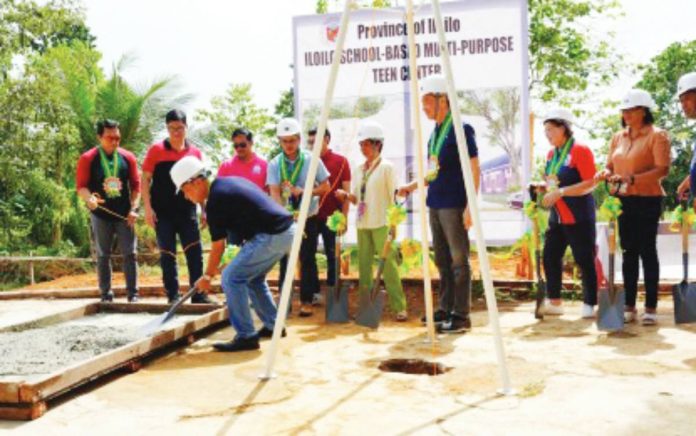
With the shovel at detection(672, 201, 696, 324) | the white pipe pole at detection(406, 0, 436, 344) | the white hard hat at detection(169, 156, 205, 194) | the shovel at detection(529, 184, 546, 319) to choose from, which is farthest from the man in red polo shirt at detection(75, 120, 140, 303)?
the shovel at detection(672, 201, 696, 324)

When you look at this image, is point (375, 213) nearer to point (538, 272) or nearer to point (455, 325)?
point (455, 325)

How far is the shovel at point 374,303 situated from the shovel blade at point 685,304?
2.24m

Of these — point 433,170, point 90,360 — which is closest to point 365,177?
point 433,170

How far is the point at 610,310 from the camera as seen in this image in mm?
5352

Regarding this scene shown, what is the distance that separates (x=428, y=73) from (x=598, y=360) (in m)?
3.90

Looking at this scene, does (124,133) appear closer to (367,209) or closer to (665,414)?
(367,209)

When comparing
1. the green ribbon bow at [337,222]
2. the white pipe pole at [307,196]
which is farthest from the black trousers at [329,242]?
the white pipe pole at [307,196]

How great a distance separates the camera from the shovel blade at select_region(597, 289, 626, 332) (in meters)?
5.29

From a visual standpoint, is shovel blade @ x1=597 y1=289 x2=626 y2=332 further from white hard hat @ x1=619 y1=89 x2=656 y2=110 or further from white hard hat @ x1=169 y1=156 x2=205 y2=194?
white hard hat @ x1=169 y1=156 x2=205 y2=194

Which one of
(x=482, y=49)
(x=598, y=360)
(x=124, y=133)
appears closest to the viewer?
(x=598, y=360)

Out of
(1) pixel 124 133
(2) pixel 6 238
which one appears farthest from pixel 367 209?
(2) pixel 6 238

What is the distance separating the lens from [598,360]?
172 inches

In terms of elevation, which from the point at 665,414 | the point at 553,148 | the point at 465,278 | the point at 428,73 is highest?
the point at 428,73

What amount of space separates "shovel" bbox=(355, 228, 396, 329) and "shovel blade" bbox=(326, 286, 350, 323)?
0.52ft
